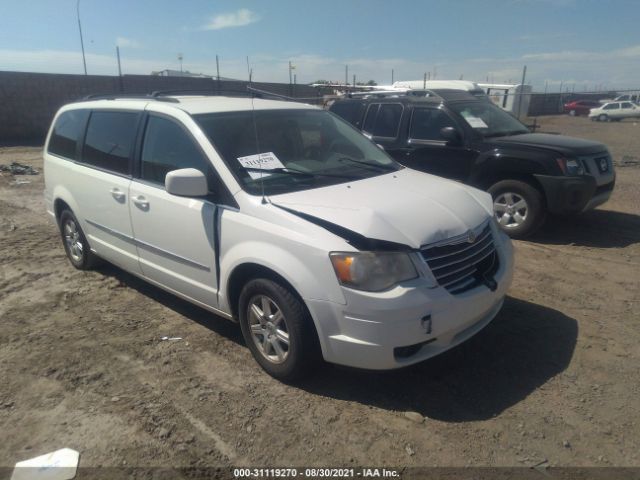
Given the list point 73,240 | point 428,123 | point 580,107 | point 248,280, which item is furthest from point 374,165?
point 580,107

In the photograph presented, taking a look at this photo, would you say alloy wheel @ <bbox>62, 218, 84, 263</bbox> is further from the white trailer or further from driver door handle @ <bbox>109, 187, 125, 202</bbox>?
the white trailer

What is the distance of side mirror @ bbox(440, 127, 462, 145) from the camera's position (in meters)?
6.37

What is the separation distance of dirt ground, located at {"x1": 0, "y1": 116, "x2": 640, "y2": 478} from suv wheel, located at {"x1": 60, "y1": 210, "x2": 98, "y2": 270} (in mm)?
492

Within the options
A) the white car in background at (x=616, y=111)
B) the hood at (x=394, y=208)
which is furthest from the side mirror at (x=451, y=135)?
the white car in background at (x=616, y=111)

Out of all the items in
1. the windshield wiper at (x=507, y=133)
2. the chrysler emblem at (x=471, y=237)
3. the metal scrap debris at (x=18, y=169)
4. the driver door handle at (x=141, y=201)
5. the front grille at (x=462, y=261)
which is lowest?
the metal scrap debris at (x=18, y=169)

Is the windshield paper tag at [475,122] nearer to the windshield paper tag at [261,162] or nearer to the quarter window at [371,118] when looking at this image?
the quarter window at [371,118]

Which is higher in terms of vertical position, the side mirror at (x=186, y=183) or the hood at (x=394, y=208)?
the side mirror at (x=186, y=183)

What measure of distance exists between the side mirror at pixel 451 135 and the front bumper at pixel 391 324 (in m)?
3.84

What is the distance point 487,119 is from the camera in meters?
6.98

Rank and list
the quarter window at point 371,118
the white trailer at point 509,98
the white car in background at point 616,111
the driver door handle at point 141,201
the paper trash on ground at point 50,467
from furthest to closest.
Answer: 1. the white car in background at point 616,111
2. the white trailer at point 509,98
3. the quarter window at point 371,118
4. the driver door handle at point 141,201
5. the paper trash on ground at point 50,467

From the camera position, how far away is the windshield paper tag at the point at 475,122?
22.1 feet

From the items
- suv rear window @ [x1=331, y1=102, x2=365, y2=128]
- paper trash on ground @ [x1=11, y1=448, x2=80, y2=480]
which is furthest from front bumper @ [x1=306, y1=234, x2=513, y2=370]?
suv rear window @ [x1=331, y1=102, x2=365, y2=128]

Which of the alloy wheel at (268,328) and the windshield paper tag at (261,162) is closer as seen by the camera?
the alloy wheel at (268,328)

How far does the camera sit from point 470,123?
672 centimetres
